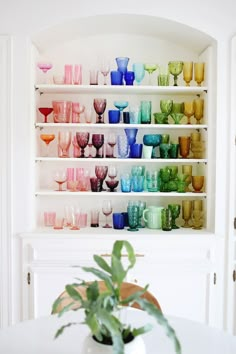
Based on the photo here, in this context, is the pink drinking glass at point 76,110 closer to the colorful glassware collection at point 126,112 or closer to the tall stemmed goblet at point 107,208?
the colorful glassware collection at point 126,112

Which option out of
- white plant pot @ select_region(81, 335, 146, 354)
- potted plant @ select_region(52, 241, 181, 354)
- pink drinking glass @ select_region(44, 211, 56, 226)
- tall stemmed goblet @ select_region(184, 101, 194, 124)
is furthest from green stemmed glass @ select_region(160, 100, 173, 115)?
white plant pot @ select_region(81, 335, 146, 354)

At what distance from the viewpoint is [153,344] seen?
1.54m

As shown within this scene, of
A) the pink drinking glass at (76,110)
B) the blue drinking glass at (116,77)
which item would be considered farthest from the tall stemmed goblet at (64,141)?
the blue drinking glass at (116,77)

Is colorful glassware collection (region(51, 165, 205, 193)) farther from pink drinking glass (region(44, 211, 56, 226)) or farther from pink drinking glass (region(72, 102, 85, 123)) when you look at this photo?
pink drinking glass (region(72, 102, 85, 123))

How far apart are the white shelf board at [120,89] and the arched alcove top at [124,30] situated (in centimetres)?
31

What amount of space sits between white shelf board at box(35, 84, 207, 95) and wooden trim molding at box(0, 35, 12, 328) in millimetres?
238

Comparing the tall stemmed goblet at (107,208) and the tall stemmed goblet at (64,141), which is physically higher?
the tall stemmed goblet at (64,141)

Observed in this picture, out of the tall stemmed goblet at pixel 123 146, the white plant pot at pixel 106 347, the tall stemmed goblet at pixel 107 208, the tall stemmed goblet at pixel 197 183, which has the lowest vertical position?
the white plant pot at pixel 106 347

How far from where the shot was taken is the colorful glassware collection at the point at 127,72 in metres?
3.01

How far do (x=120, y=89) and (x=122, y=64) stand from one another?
6.5 inches

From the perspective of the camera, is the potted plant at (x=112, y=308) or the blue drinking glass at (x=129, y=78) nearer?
the potted plant at (x=112, y=308)

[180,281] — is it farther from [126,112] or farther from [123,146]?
[126,112]

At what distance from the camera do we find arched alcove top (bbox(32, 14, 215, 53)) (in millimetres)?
2900

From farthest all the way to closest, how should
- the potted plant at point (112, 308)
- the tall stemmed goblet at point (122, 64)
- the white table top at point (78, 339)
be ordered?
the tall stemmed goblet at point (122, 64), the white table top at point (78, 339), the potted plant at point (112, 308)
